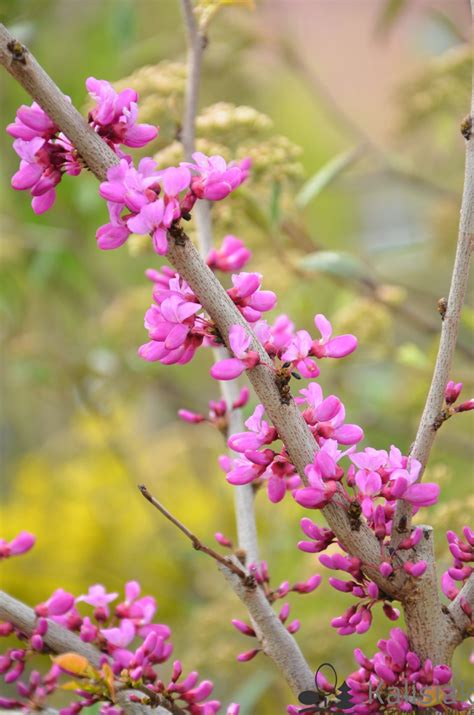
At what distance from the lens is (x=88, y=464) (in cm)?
145

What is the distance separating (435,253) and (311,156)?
829 millimetres

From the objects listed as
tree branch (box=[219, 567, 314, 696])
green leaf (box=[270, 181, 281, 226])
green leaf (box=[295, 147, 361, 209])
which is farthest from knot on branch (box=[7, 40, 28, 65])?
green leaf (box=[295, 147, 361, 209])

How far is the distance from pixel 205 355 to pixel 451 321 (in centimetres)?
117

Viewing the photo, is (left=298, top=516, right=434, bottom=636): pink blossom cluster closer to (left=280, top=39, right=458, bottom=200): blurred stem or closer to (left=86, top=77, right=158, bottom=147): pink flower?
(left=86, top=77, right=158, bottom=147): pink flower

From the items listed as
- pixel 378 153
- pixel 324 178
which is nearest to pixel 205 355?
pixel 378 153

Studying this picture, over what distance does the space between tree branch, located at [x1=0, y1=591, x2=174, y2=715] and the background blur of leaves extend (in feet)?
0.66

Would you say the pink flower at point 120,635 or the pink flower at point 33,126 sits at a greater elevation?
the pink flower at point 33,126

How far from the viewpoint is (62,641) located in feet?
1.22

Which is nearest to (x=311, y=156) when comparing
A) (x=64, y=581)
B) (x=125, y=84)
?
(x=64, y=581)

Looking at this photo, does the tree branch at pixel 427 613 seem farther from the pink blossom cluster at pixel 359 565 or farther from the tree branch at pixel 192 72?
the tree branch at pixel 192 72

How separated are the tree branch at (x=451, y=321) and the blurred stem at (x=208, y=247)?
11 centimetres

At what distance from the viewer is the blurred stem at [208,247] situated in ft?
1.40

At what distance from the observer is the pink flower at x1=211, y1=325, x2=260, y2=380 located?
310mm

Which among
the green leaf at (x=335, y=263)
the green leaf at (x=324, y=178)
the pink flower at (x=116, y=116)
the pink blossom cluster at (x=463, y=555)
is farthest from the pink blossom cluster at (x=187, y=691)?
the green leaf at (x=324, y=178)
